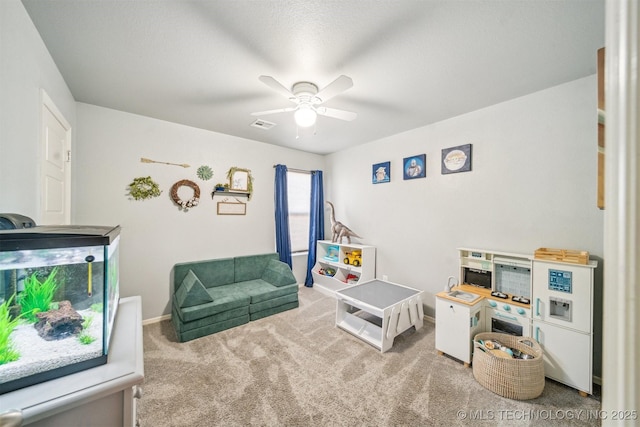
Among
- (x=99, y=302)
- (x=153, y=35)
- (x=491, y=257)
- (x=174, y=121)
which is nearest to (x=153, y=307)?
(x=174, y=121)

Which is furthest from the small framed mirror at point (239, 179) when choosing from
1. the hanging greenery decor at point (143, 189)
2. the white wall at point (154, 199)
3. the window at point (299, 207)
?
the hanging greenery decor at point (143, 189)

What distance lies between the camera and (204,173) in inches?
133

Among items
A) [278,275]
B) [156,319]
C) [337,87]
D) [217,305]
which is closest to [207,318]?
[217,305]

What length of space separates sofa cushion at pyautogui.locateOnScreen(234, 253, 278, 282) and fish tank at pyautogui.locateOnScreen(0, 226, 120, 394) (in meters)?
2.77

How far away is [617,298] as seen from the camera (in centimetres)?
37

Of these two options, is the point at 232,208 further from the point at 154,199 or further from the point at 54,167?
the point at 54,167

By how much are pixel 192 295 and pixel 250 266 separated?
1112 mm

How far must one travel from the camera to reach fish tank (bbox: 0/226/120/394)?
2.40 feet

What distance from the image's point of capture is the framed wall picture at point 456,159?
278 cm

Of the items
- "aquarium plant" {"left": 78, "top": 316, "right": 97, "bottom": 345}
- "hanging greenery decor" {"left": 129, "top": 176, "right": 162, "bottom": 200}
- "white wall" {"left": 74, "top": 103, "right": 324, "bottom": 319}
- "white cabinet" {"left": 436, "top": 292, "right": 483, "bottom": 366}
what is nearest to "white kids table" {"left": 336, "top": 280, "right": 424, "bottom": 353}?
"white cabinet" {"left": 436, "top": 292, "right": 483, "bottom": 366}

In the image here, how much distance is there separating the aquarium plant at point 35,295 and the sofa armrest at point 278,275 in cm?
276

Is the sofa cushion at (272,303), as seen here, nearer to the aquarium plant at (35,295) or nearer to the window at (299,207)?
the window at (299,207)

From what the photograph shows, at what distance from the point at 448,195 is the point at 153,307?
3931 mm

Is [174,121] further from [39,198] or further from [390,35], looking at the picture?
[390,35]
